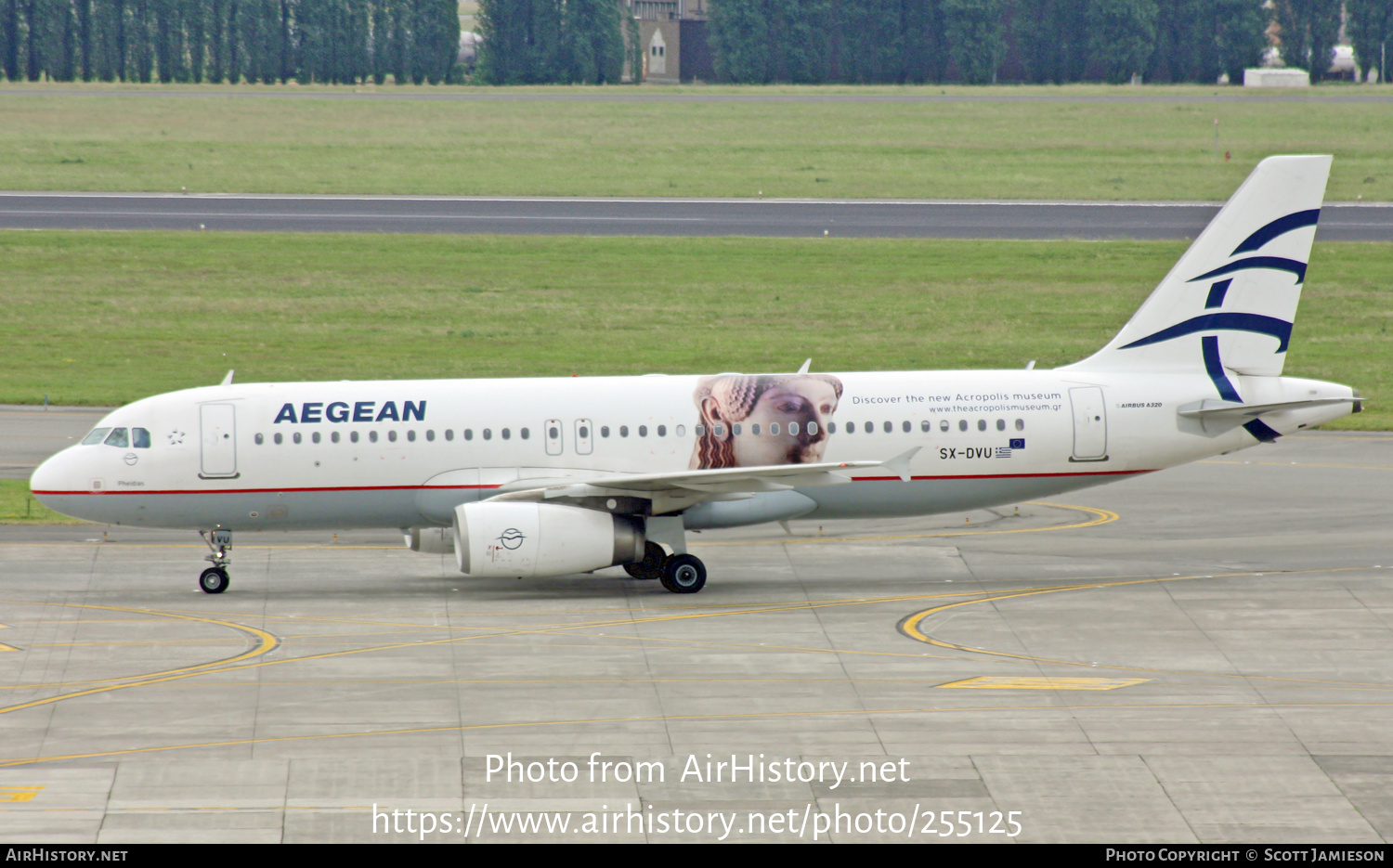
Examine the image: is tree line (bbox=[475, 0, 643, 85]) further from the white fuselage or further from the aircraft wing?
the aircraft wing

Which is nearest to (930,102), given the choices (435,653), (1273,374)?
(1273,374)

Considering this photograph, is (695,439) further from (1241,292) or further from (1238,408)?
(1241,292)

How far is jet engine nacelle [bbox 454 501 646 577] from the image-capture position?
2992 centimetres

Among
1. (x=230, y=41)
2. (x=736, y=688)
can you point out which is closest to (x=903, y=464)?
(x=736, y=688)

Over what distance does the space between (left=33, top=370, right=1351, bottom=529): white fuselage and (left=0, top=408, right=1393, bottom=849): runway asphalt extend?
5.61 ft

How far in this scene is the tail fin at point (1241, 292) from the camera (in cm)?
3400

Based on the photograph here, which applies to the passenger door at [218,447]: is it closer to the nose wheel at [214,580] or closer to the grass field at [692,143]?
the nose wheel at [214,580]

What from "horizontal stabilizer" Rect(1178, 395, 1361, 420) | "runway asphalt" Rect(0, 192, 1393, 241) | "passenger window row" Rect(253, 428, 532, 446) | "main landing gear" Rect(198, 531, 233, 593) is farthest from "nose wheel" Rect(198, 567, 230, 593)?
"runway asphalt" Rect(0, 192, 1393, 241)

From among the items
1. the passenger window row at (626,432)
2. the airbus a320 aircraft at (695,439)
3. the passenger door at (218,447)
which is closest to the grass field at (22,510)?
the passenger window row at (626,432)

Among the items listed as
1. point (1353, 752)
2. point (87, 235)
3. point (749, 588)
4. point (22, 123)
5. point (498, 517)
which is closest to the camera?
point (1353, 752)

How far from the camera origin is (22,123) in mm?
116812

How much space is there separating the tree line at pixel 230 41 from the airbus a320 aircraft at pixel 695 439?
132 meters

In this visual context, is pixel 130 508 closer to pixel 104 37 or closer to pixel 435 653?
pixel 435 653

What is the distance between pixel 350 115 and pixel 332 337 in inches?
2755
